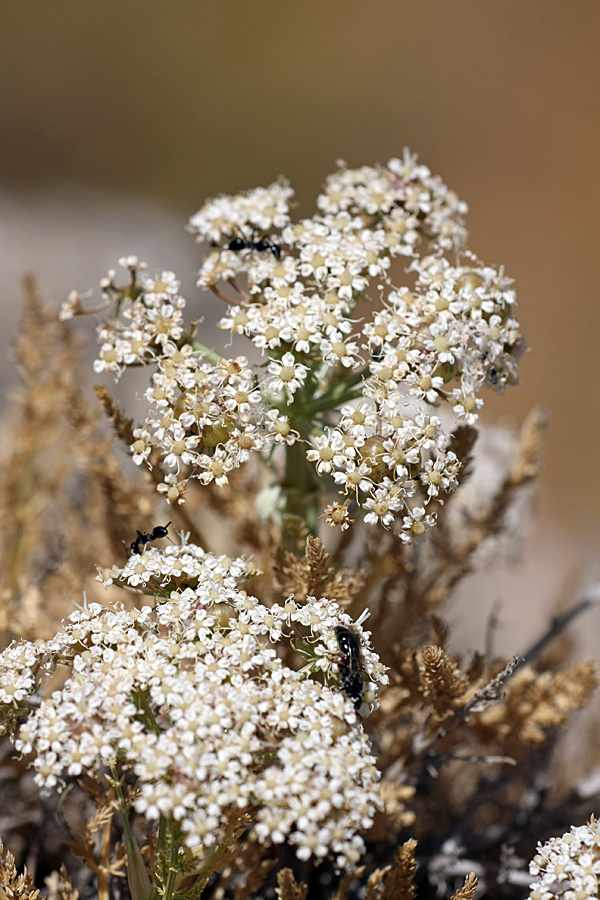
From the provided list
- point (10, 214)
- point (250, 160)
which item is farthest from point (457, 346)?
point (250, 160)

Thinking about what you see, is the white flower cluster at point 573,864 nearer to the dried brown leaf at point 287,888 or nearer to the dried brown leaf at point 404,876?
the dried brown leaf at point 404,876

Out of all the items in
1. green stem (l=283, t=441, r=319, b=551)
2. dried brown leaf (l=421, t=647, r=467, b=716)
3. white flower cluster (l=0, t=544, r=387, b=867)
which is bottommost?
white flower cluster (l=0, t=544, r=387, b=867)

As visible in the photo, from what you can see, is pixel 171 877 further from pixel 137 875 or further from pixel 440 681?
pixel 440 681

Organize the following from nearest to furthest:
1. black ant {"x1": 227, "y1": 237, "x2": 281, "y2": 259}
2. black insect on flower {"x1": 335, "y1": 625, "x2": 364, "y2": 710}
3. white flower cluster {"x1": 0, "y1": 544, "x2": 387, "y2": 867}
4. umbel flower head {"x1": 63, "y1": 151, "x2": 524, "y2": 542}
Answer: white flower cluster {"x1": 0, "y1": 544, "x2": 387, "y2": 867}
black insect on flower {"x1": 335, "y1": 625, "x2": 364, "y2": 710}
umbel flower head {"x1": 63, "y1": 151, "x2": 524, "y2": 542}
black ant {"x1": 227, "y1": 237, "x2": 281, "y2": 259}

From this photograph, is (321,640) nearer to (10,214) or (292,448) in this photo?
(292,448)

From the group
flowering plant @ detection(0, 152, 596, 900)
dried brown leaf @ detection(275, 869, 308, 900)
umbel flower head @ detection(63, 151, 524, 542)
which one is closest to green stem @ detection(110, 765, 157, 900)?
flowering plant @ detection(0, 152, 596, 900)

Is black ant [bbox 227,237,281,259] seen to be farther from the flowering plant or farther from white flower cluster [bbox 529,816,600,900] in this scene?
white flower cluster [bbox 529,816,600,900]

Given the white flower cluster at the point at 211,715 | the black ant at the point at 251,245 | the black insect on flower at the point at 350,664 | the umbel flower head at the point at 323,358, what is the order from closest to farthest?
the white flower cluster at the point at 211,715 → the black insect on flower at the point at 350,664 → the umbel flower head at the point at 323,358 → the black ant at the point at 251,245

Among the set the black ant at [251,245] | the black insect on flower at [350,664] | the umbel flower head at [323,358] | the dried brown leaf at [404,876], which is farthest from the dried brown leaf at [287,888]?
the black ant at [251,245]
